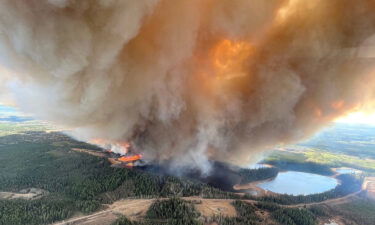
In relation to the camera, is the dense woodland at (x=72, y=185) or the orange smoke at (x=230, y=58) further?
the dense woodland at (x=72, y=185)

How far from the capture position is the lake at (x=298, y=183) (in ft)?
175

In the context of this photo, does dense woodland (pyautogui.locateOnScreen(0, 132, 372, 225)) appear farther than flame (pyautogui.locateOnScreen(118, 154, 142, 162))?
No

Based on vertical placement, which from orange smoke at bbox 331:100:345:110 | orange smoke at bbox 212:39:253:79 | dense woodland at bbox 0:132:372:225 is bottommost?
dense woodland at bbox 0:132:372:225

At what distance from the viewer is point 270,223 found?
33375mm

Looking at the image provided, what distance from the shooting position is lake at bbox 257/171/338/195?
175ft

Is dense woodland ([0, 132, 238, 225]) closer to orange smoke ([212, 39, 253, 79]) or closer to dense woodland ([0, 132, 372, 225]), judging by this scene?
dense woodland ([0, 132, 372, 225])

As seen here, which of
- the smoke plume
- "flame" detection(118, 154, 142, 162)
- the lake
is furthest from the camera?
the lake

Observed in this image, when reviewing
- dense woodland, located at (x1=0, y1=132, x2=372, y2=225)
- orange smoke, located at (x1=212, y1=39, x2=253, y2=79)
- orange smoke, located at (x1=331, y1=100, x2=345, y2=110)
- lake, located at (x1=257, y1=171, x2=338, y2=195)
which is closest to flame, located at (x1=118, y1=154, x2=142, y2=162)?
dense woodland, located at (x1=0, y1=132, x2=372, y2=225)

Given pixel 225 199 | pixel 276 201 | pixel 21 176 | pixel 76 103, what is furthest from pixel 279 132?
pixel 21 176

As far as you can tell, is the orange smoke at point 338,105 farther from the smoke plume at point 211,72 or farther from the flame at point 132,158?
the flame at point 132,158

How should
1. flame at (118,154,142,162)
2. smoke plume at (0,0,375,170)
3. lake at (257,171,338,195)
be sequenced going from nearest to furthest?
smoke plume at (0,0,375,170) < flame at (118,154,142,162) < lake at (257,171,338,195)

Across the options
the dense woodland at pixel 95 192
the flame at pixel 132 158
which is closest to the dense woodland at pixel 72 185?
the dense woodland at pixel 95 192

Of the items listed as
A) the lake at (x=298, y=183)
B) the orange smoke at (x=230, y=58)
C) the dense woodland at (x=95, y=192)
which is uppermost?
the orange smoke at (x=230, y=58)

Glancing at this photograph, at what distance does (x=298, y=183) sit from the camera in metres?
61.1
